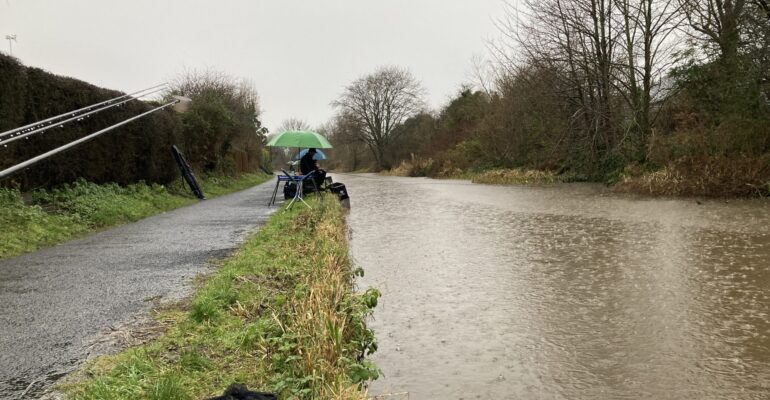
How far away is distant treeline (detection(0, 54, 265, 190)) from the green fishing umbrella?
3545 millimetres

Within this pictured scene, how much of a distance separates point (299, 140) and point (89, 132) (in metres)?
4.29

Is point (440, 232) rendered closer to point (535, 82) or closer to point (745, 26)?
point (745, 26)

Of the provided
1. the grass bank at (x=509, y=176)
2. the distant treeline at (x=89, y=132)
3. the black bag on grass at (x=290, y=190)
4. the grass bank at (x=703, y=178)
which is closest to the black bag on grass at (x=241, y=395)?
the distant treeline at (x=89, y=132)

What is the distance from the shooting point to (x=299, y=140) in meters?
12.0

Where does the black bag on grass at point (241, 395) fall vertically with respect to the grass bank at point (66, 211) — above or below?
below

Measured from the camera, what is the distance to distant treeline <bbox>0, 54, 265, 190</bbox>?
Result: 28.8 ft

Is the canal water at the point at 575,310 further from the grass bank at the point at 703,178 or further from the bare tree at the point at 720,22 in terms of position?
the bare tree at the point at 720,22

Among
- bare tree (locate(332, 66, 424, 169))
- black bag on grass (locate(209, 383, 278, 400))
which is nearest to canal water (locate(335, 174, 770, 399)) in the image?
black bag on grass (locate(209, 383, 278, 400))

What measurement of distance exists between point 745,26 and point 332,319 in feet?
49.1

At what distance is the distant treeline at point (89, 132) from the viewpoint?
28.8 ft

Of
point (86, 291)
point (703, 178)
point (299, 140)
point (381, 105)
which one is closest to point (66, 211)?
point (299, 140)

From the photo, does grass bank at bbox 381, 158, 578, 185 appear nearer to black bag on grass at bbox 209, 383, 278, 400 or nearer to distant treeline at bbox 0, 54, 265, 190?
distant treeline at bbox 0, 54, 265, 190

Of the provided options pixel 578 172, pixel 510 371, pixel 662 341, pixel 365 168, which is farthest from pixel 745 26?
pixel 365 168

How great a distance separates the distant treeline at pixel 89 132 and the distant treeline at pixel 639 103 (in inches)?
517
